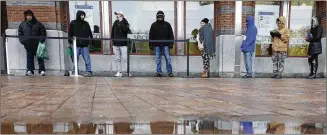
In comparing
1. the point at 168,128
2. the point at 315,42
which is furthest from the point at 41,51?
the point at 315,42

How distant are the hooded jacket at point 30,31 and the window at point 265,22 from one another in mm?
6466

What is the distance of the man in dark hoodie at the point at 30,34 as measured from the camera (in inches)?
291

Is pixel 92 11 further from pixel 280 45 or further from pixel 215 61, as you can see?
pixel 280 45

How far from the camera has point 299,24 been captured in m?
9.40

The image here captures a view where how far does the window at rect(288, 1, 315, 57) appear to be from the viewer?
931 cm

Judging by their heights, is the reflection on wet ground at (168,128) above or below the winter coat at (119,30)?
below

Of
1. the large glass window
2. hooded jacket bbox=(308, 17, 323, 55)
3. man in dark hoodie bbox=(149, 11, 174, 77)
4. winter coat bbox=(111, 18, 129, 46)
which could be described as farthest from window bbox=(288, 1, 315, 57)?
winter coat bbox=(111, 18, 129, 46)

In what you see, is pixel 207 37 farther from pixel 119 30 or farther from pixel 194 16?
pixel 119 30

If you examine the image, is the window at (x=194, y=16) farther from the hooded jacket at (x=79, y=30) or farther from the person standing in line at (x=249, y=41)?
the hooded jacket at (x=79, y=30)

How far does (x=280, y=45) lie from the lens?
762 cm

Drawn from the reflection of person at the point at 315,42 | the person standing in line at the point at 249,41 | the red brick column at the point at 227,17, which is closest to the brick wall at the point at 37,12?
the red brick column at the point at 227,17

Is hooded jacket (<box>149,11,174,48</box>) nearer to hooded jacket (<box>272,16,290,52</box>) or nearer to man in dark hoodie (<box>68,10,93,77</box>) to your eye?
man in dark hoodie (<box>68,10,93,77</box>)

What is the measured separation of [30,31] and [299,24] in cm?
816

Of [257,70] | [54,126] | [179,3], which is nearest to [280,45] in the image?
[257,70]
